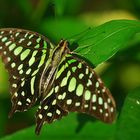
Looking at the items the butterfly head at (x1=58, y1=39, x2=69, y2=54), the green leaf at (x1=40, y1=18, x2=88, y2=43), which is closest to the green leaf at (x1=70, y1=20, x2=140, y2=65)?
the butterfly head at (x1=58, y1=39, x2=69, y2=54)

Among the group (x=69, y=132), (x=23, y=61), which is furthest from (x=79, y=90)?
(x=69, y=132)

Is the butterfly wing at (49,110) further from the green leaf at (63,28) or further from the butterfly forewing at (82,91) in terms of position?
the green leaf at (63,28)

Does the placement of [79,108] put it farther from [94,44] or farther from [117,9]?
[117,9]

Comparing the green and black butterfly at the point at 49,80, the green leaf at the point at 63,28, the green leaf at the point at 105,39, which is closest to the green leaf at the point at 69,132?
the green and black butterfly at the point at 49,80

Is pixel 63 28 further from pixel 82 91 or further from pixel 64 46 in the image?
pixel 82 91

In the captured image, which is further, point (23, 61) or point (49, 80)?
point (23, 61)

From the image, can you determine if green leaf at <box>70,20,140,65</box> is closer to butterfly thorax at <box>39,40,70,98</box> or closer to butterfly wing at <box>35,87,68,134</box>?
butterfly thorax at <box>39,40,70,98</box>
